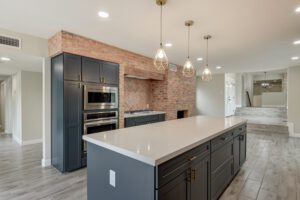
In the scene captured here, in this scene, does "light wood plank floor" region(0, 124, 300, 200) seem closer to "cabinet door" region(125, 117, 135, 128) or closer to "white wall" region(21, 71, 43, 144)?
"white wall" region(21, 71, 43, 144)

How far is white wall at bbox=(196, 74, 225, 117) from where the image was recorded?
8.87m

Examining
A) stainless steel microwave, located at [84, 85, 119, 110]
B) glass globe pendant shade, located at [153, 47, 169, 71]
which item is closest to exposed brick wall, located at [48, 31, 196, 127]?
stainless steel microwave, located at [84, 85, 119, 110]

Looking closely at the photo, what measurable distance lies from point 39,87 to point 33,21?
3151 mm

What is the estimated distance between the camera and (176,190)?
148 cm

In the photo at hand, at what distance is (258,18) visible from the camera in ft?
8.79

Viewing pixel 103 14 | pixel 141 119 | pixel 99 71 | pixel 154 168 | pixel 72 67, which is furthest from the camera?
pixel 141 119

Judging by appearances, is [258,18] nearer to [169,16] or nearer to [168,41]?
[169,16]

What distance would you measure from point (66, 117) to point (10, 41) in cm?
171

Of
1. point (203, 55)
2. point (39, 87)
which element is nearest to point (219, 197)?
point (203, 55)

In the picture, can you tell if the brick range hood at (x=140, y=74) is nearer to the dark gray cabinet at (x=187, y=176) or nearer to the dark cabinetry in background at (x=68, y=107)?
the dark cabinetry in background at (x=68, y=107)

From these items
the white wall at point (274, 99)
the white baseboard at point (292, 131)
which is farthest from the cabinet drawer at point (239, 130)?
the white wall at point (274, 99)

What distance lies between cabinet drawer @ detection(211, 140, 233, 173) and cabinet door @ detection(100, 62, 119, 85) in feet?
8.68

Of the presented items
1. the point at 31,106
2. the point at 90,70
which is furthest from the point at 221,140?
the point at 31,106

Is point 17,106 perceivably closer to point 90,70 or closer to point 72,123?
point 72,123
